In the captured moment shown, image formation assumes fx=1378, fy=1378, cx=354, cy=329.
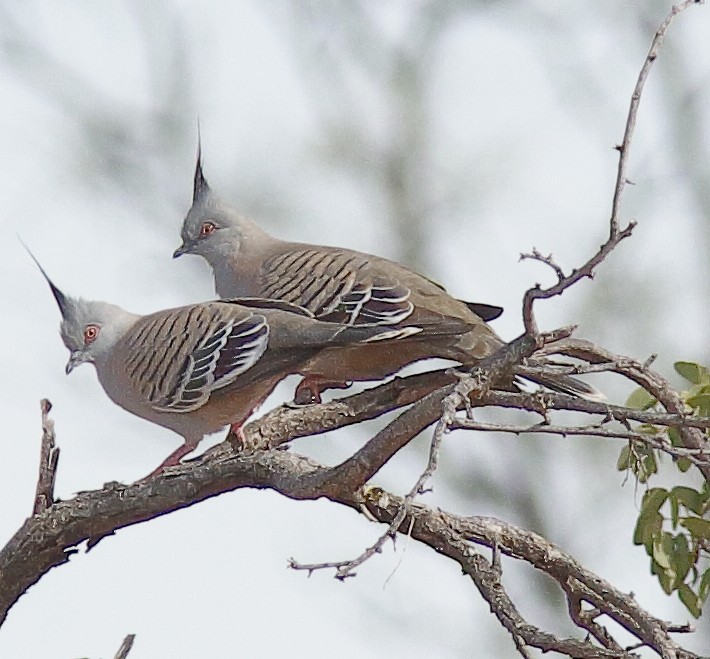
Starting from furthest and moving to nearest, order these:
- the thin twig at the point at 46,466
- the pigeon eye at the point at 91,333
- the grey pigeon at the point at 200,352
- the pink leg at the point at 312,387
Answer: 1. the pigeon eye at the point at 91,333
2. the pink leg at the point at 312,387
3. the grey pigeon at the point at 200,352
4. the thin twig at the point at 46,466

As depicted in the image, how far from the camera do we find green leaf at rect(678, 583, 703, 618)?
3092mm

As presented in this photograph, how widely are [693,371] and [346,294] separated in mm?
1460

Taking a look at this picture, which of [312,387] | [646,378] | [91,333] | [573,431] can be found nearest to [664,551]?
[646,378]

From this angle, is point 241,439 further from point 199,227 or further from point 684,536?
point 199,227

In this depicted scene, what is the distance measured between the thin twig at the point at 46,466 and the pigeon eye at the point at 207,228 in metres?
2.12

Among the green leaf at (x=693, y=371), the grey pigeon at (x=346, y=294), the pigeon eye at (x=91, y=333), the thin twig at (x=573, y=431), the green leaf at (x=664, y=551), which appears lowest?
the thin twig at (x=573, y=431)

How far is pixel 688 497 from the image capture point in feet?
10.2

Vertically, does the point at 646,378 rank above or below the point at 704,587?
above

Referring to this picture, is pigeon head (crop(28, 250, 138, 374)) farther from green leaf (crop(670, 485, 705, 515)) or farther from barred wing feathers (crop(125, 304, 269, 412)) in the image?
green leaf (crop(670, 485, 705, 515))

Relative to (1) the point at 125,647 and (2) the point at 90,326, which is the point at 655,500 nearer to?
(1) the point at 125,647

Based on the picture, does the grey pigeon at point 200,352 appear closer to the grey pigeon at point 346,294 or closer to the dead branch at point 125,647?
the grey pigeon at point 346,294

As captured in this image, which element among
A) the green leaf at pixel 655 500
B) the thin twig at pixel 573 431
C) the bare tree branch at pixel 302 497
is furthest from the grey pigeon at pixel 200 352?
the thin twig at pixel 573 431

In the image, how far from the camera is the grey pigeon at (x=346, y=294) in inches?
168

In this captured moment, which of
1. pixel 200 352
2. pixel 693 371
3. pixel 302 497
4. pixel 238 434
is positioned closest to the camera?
pixel 302 497
